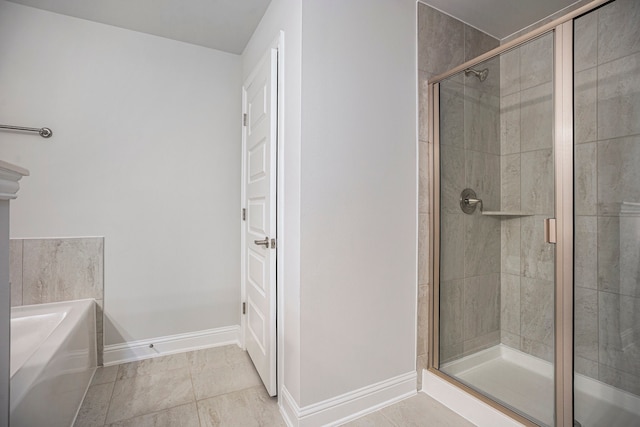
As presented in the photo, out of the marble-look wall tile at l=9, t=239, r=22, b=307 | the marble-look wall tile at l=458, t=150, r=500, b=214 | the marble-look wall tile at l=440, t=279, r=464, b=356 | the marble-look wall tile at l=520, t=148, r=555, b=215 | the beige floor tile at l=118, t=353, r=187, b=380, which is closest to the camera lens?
→ the marble-look wall tile at l=520, t=148, r=555, b=215

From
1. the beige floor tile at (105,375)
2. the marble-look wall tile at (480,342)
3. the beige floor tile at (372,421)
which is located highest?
the marble-look wall tile at (480,342)

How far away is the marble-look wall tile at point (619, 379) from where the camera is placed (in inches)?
46.3

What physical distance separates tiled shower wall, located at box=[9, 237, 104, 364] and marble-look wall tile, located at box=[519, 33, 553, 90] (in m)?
2.72

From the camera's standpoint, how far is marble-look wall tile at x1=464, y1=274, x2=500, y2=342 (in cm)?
Answer: 173

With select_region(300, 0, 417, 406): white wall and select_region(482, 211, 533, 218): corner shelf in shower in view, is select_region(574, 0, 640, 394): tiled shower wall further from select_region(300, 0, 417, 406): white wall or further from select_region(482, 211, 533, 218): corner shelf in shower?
select_region(300, 0, 417, 406): white wall

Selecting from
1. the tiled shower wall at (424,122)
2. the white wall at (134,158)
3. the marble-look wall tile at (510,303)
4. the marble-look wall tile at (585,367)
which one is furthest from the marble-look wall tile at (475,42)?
the marble-look wall tile at (585,367)

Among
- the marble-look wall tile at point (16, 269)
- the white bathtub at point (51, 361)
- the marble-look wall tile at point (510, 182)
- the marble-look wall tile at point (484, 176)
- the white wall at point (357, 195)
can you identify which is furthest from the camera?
the marble-look wall tile at point (16, 269)

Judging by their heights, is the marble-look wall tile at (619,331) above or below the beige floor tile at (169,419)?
above

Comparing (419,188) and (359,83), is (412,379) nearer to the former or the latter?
(419,188)

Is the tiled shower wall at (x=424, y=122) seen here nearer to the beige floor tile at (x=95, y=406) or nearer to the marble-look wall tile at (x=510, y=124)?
the marble-look wall tile at (x=510, y=124)

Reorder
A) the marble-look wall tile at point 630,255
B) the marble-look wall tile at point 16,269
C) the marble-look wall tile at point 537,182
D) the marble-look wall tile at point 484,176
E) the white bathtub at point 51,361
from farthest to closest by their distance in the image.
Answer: the marble-look wall tile at point 16,269 → the marble-look wall tile at point 484,176 → the marble-look wall tile at point 537,182 → the marble-look wall tile at point 630,255 → the white bathtub at point 51,361

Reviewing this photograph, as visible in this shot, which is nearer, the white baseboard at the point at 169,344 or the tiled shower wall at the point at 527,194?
the tiled shower wall at the point at 527,194

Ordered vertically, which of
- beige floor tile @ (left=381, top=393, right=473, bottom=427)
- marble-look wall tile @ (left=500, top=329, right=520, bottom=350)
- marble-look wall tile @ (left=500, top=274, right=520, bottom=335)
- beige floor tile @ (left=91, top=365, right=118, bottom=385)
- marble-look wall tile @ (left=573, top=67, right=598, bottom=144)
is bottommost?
beige floor tile @ (left=381, top=393, right=473, bottom=427)

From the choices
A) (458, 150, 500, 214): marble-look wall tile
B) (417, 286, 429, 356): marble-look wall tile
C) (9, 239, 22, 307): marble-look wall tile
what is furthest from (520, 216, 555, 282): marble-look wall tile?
(9, 239, 22, 307): marble-look wall tile
